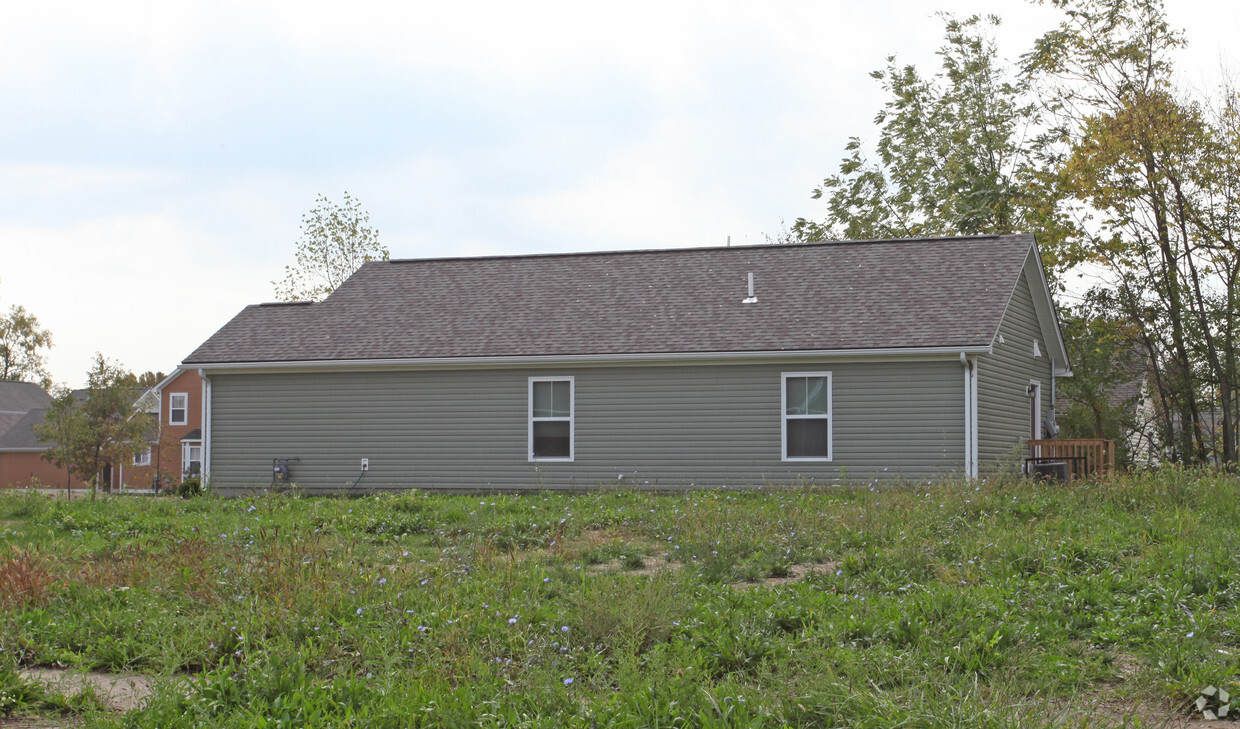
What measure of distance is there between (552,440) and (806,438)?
4413 mm

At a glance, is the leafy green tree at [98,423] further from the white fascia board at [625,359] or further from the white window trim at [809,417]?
the white window trim at [809,417]

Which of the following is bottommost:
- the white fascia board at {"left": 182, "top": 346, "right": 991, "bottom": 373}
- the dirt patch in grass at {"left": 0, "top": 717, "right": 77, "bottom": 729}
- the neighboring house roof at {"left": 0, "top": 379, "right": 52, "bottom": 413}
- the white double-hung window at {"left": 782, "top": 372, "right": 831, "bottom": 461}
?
the dirt patch in grass at {"left": 0, "top": 717, "right": 77, "bottom": 729}

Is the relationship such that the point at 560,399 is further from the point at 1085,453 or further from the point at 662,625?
the point at 662,625

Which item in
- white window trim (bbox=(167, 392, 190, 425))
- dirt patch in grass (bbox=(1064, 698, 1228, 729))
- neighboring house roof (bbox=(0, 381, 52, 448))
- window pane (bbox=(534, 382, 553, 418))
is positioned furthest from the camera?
neighboring house roof (bbox=(0, 381, 52, 448))

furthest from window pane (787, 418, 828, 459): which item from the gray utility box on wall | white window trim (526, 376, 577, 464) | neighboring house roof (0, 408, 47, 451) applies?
neighboring house roof (0, 408, 47, 451)

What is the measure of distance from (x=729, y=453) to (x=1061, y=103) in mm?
14146

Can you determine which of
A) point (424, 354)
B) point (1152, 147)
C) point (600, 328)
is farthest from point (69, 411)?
point (1152, 147)

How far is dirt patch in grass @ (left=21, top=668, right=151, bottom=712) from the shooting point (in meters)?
5.06

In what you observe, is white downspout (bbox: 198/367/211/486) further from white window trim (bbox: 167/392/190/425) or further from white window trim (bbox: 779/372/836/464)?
white window trim (bbox: 167/392/190/425)

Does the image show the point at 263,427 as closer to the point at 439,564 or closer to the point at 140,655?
the point at 439,564

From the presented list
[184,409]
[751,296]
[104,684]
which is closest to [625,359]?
[751,296]

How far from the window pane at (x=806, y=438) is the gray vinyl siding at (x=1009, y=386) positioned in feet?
8.07

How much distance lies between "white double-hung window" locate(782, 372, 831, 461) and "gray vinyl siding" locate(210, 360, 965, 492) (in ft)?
0.48

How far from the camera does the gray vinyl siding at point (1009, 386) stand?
17078mm
